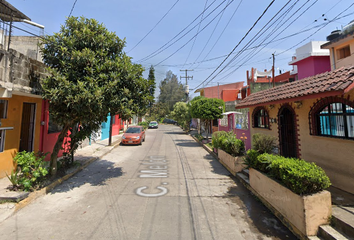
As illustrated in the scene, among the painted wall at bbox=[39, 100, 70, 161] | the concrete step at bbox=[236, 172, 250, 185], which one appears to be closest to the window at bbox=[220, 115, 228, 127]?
the concrete step at bbox=[236, 172, 250, 185]

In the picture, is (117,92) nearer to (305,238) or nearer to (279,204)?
A: (279,204)

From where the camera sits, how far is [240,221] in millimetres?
3701

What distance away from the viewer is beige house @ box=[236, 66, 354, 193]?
4.09 meters

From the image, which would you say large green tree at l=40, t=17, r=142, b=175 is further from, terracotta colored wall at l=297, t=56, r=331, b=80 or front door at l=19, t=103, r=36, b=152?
terracotta colored wall at l=297, t=56, r=331, b=80

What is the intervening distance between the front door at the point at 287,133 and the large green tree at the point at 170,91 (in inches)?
1955

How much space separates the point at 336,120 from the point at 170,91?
56.1 metres

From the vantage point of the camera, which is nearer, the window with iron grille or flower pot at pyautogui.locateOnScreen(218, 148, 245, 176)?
the window with iron grille

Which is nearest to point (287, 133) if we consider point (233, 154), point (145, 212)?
point (233, 154)

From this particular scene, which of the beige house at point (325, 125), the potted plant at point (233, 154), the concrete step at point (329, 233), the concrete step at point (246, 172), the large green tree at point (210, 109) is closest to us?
the concrete step at point (329, 233)

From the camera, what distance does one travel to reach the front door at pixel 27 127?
6.76 metres

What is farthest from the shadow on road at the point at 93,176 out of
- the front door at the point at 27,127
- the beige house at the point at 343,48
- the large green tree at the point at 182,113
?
the large green tree at the point at 182,113

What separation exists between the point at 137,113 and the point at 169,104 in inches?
2058

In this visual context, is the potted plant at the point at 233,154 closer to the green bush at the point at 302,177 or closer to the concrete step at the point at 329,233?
the green bush at the point at 302,177

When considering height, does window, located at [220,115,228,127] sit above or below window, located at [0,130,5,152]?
above
